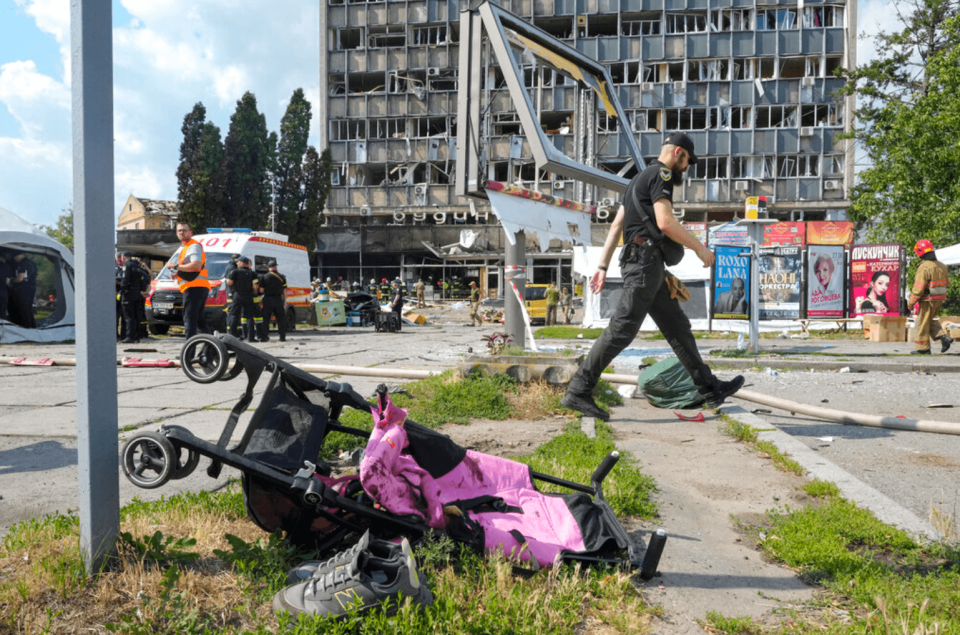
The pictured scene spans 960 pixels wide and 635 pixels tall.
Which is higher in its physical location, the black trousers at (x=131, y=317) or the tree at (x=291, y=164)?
the tree at (x=291, y=164)

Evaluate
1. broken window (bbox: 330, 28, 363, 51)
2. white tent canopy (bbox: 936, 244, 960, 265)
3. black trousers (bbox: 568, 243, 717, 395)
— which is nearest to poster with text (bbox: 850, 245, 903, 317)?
white tent canopy (bbox: 936, 244, 960, 265)

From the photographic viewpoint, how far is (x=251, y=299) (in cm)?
1524

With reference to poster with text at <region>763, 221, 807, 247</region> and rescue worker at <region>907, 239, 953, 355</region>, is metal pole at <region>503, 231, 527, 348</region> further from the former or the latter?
poster with text at <region>763, 221, 807, 247</region>

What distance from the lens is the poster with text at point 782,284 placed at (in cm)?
2014

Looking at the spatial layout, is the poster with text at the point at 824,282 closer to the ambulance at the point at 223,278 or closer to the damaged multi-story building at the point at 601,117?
the ambulance at the point at 223,278

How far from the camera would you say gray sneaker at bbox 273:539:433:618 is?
1982 millimetres

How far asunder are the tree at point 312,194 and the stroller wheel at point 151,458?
140 ft

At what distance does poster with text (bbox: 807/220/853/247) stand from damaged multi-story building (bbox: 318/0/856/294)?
6.96 meters

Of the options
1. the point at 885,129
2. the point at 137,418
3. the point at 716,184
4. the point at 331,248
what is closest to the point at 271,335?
the point at 137,418

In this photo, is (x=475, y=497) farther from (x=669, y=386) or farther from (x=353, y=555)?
(x=669, y=386)

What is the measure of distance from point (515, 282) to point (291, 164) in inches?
1545

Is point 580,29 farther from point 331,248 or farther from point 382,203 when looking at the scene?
point 331,248

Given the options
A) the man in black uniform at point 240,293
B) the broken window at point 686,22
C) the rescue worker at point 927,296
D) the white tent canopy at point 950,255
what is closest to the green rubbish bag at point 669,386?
the rescue worker at point 927,296

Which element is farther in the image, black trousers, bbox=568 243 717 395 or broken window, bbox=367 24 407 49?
broken window, bbox=367 24 407 49
